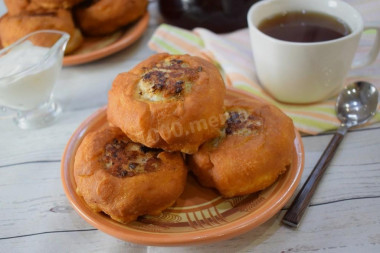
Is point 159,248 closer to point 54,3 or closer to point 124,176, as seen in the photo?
point 124,176

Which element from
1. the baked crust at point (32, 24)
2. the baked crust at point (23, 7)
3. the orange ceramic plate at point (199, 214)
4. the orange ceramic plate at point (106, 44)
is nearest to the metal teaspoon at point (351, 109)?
the orange ceramic plate at point (199, 214)

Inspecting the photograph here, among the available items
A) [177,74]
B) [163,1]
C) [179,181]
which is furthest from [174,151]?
[163,1]

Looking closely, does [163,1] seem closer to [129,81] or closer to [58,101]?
[58,101]

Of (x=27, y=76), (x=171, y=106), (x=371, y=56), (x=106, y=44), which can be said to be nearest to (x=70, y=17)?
(x=106, y=44)

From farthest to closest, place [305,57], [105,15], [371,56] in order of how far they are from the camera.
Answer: [105,15]
[371,56]
[305,57]

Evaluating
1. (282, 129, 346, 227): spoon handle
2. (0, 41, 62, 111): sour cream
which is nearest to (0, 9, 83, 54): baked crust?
(0, 41, 62, 111): sour cream

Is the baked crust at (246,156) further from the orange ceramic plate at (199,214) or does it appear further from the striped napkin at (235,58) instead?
the striped napkin at (235,58)
